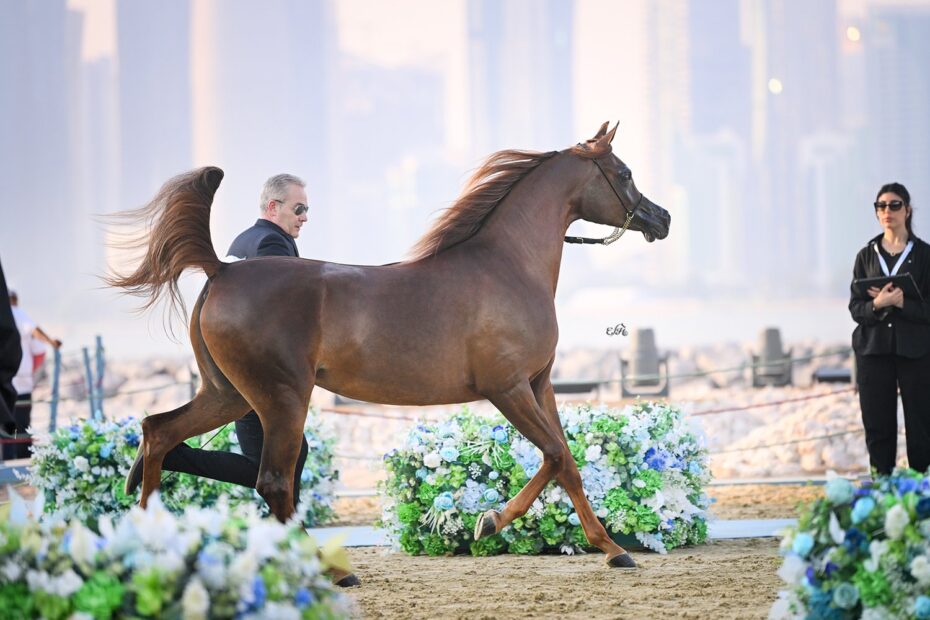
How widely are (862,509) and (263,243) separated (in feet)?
10.9

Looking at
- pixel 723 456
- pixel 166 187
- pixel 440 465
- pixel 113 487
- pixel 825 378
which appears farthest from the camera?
pixel 825 378

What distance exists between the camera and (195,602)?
7.87ft

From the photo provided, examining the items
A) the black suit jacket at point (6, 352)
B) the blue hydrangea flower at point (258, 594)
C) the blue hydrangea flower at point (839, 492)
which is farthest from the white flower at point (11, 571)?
the blue hydrangea flower at point (839, 492)

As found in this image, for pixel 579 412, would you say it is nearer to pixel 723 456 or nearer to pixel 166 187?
pixel 166 187

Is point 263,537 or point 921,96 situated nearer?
point 263,537

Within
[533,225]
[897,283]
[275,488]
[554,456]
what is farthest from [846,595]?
[897,283]

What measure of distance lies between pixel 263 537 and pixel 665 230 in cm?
359

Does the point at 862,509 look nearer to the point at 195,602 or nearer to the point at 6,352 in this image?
the point at 195,602

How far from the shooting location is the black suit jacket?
345 centimetres

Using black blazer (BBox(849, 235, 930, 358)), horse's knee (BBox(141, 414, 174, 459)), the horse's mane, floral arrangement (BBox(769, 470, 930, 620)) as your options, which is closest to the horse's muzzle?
the horse's mane

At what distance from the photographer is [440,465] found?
6.14 m

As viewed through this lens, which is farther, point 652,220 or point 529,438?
point 652,220

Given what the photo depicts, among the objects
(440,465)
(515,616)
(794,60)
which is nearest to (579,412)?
(440,465)

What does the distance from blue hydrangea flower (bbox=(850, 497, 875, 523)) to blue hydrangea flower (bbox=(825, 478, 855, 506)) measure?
0.05 meters
